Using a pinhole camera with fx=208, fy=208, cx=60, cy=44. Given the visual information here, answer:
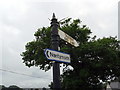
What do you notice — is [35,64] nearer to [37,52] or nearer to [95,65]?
[37,52]

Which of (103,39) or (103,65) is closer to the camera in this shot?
(103,65)

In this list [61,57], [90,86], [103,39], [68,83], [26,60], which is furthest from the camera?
[26,60]

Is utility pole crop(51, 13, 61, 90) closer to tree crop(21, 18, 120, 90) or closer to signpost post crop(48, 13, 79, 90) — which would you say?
signpost post crop(48, 13, 79, 90)

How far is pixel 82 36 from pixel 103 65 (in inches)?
185

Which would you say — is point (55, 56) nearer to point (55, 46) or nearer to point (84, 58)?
point (55, 46)

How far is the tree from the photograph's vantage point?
19953 millimetres

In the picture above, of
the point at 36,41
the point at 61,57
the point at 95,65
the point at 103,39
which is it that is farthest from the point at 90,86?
the point at 61,57

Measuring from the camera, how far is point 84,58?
20.8 meters

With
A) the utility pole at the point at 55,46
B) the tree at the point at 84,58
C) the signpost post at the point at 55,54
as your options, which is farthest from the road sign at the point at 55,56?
the tree at the point at 84,58

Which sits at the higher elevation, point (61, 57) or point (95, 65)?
point (95, 65)

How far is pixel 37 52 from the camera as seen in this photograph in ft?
74.3

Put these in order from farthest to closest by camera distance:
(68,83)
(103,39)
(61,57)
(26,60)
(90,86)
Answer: (26,60) < (103,39) < (90,86) < (68,83) < (61,57)

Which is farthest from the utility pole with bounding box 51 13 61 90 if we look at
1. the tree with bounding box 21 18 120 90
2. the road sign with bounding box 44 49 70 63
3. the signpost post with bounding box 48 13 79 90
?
the tree with bounding box 21 18 120 90

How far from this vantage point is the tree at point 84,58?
65.5ft
